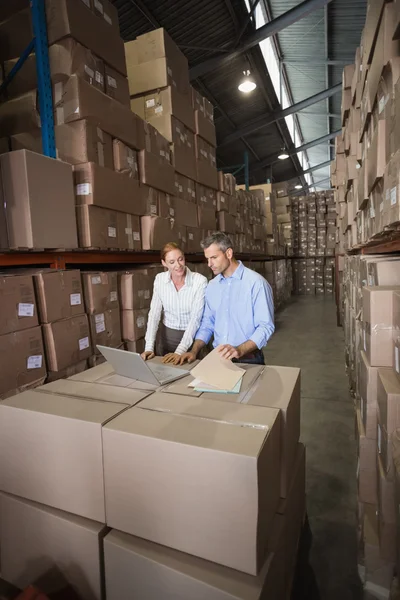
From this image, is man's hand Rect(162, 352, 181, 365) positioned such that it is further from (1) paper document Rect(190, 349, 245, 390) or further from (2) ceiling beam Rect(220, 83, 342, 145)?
(2) ceiling beam Rect(220, 83, 342, 145)

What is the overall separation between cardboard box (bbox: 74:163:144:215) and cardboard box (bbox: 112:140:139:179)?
6 centimetres

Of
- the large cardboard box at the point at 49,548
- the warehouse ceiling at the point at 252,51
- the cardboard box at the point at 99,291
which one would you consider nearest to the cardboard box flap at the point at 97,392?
the large cardboard box at the point at 49,548

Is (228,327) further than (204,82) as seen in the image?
No

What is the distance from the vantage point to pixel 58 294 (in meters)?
2.27

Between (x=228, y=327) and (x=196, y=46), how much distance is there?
5.80 m

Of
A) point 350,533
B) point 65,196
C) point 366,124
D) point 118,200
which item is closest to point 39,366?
point 65,196

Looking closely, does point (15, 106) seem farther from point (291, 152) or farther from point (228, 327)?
point (291, 152)

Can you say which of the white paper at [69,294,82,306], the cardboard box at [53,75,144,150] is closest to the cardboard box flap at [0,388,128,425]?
the white paper at [69,294,82,306]

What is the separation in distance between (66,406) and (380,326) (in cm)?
139

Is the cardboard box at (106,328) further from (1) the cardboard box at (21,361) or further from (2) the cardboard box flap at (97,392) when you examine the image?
(2) the cardboard box flap at (97,392)

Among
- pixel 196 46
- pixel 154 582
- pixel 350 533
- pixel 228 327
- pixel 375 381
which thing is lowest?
pixel 350 533

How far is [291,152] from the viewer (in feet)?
40.4

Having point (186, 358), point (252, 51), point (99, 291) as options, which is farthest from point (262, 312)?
point (252, 51)

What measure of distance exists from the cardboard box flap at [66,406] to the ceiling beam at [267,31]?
264 inches
